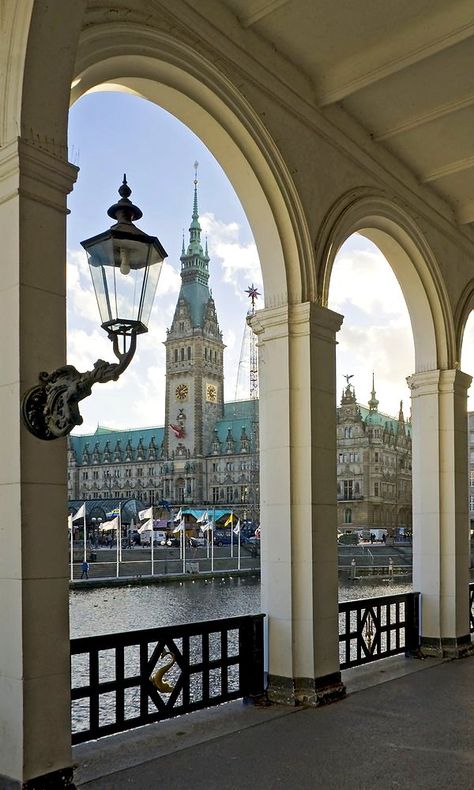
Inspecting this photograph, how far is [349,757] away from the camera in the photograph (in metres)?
4.47

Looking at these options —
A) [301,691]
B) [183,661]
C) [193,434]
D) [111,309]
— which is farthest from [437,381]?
[193,434]

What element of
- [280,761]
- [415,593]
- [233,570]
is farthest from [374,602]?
[233,570]

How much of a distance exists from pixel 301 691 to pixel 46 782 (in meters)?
2.72

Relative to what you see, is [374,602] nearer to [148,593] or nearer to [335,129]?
[335,129]

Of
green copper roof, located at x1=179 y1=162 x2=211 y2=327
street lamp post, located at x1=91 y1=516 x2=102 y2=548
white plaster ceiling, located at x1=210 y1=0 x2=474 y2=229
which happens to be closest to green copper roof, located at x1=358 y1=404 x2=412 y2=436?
green copper roof, located at x1=179 y1=162 x2=211 y2=327

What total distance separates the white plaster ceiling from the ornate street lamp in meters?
2.35

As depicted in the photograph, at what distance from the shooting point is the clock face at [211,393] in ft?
321

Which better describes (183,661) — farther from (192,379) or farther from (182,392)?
(182,392)

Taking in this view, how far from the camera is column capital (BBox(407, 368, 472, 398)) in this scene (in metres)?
8.30

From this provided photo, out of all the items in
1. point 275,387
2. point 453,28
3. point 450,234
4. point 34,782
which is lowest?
point 34,782

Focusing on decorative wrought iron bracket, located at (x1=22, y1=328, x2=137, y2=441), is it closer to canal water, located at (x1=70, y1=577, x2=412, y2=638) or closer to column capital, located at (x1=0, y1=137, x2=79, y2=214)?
column capital, located at (x1=0, y1=137, x2=79, y2=214)

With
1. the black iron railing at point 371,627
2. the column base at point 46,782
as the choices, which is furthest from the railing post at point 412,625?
the column base at point 46,782

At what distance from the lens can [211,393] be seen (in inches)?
3888

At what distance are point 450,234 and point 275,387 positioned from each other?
3.65 meters
